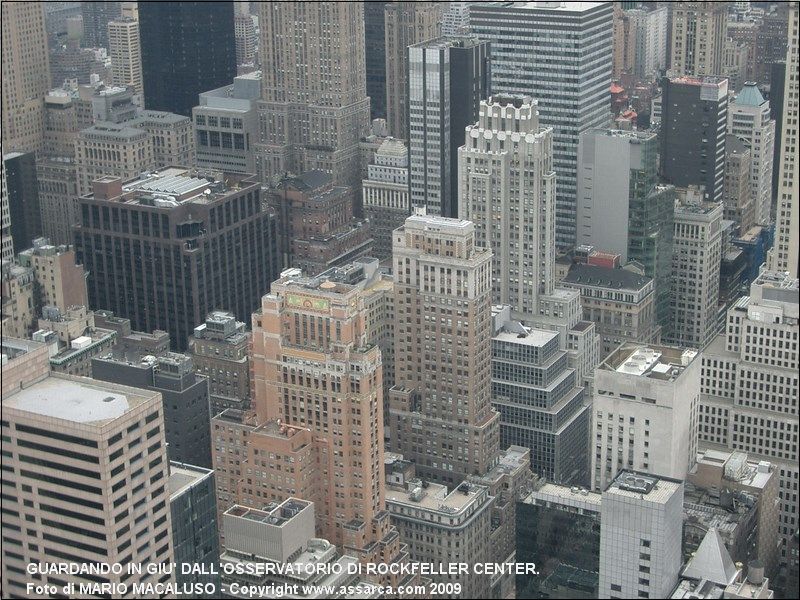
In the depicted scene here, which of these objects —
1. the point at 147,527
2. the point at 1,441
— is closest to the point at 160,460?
the point at 147,527

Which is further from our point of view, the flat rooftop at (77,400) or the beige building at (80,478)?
the flat rooftop at (77,400)

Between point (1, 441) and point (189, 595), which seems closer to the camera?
Answer: point (1, 441)

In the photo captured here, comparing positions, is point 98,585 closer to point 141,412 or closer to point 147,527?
point 147,527

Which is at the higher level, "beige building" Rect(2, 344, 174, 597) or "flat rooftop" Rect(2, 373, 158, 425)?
"flat rooftop" Rect(2, 373, 158, 425)

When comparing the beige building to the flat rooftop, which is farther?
the flat rooftop
